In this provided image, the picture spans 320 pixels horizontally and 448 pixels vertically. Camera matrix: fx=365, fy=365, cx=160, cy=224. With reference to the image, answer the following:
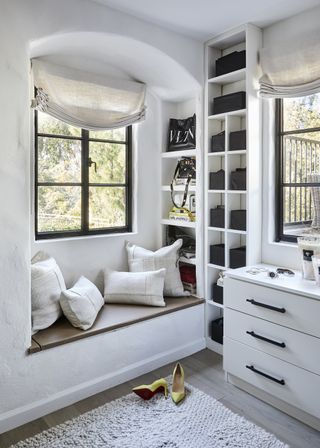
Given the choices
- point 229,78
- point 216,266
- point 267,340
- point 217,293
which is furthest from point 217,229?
point 229,78

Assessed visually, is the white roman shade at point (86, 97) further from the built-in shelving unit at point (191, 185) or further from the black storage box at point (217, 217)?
the black storage box at point (217, 217)

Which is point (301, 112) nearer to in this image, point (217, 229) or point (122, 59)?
point (217, 229)

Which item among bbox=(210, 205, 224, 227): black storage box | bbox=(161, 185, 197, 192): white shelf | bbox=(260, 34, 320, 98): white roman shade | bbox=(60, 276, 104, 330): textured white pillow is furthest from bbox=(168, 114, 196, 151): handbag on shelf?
bbox=(60, 276, 104, 330): textured white pillow

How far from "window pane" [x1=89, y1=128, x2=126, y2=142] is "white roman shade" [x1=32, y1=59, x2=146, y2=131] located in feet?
0.50

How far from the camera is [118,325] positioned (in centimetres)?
251

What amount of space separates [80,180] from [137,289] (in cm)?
100

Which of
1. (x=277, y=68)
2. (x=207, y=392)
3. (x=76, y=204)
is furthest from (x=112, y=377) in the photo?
(x=277, y=68)

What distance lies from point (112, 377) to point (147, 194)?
160cm

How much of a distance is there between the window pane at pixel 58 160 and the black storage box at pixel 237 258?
4.55 ft

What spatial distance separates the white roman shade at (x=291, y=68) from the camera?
2.47 m

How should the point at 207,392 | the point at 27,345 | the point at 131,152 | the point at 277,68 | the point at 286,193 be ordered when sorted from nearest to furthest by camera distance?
the point at 27,345 < the point at 207,392 < the point at 277,68 < the point at 286,193 < the point at 131,152

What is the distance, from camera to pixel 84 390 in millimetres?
2387

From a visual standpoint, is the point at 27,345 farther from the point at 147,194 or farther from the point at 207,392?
the point at 147,194

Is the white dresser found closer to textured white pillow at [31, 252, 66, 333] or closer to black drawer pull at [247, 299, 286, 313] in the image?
black drawer pull at [247, 299, 286, 313]
